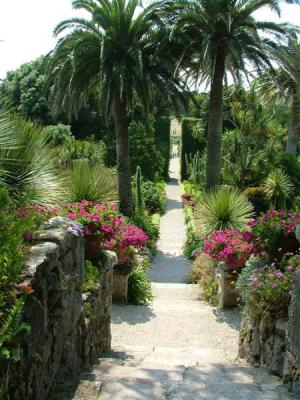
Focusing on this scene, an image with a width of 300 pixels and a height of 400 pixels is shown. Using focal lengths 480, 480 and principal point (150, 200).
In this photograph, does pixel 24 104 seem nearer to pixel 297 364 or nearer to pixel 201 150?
pixel 201 150

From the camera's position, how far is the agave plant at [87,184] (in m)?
9.02

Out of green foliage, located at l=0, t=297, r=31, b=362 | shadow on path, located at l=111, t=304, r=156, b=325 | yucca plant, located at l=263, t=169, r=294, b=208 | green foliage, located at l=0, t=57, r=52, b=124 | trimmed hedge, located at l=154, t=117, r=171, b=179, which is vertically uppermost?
green foliage, located at l=0, t=57, r=52, b=124

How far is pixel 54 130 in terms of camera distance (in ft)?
65.9

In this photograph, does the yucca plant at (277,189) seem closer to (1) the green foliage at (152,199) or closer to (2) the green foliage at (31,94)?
(1) the green foliage at (152,199)

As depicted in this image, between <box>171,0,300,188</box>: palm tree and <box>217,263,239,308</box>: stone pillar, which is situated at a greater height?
<box>171,0,300,188</box>: palm tree

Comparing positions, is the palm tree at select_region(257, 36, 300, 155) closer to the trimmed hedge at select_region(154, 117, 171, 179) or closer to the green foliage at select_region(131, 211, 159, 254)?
the green foliage at select_region(131, 211, 159, 254)

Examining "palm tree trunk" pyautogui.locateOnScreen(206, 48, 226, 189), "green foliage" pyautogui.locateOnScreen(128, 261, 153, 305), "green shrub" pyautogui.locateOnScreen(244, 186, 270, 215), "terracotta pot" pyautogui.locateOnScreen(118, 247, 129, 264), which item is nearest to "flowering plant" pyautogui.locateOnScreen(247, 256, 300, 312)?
"terracotta pot" pyautogui.locateOnScreen(118, 247, 129, 264)

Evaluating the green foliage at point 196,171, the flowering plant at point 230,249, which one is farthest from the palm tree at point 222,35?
the green foliage at point 196,171

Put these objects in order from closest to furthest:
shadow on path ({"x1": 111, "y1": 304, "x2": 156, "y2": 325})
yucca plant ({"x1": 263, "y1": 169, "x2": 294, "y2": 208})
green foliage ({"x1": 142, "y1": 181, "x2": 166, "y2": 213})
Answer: shadow on path ({"x1": 111, "y1": 304, "x2": 156, "y2": 325}) → yucca plant ({"x1": 263, "y1": 169, "x2": 294, "y2": 208}) → green foliage ({"x1": 142, "y1": 181, "x2": 166, "y2": 213})

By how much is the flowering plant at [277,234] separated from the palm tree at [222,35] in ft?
20.2

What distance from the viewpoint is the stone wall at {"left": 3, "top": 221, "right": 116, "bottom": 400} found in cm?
293

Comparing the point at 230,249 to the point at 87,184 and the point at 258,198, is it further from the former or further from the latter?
the point at 258,198

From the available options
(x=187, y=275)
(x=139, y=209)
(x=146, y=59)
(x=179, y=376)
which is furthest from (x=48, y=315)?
(x=139, y=209)

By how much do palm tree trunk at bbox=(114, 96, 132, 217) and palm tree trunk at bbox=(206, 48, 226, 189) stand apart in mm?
2247
